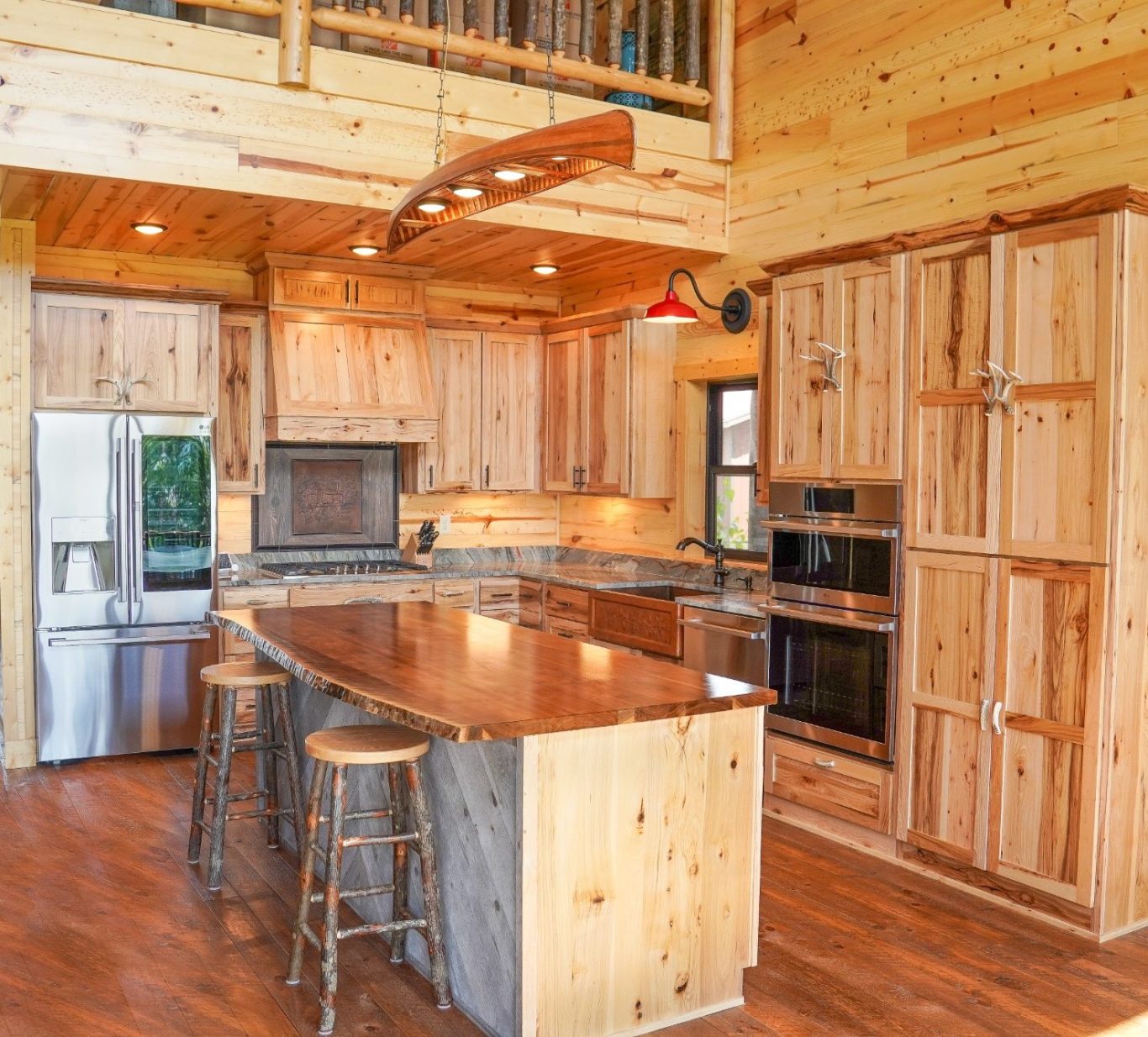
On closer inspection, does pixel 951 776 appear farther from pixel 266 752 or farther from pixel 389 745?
pixel 266 752

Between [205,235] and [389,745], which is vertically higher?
[205,235]

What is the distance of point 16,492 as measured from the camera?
5.64 m

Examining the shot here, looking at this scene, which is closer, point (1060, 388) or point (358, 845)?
point (358, 845)

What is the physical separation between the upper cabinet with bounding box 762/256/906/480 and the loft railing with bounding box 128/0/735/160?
1504 mm

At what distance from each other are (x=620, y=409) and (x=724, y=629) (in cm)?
168

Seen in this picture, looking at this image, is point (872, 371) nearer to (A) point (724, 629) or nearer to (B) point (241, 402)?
(A) point (724, 629)

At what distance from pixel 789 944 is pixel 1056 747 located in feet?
3.48

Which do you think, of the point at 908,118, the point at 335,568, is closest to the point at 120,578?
the point at 335,568

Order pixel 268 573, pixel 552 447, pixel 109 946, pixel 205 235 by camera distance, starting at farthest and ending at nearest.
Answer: pixel 552 447 < pixel 268 573 < pixel 205 235 < pixel 109 946

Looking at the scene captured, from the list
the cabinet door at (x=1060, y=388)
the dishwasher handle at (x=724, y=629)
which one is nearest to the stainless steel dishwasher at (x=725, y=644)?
the dishwasher handle at (x=724, y=629)

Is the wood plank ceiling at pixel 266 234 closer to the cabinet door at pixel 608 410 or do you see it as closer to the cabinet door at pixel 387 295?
the cabinet door at pixel 387 295

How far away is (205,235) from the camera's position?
5.72 m

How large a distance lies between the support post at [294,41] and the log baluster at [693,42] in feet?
6.52

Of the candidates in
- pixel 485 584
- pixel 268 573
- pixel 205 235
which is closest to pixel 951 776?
pixel 485 584
